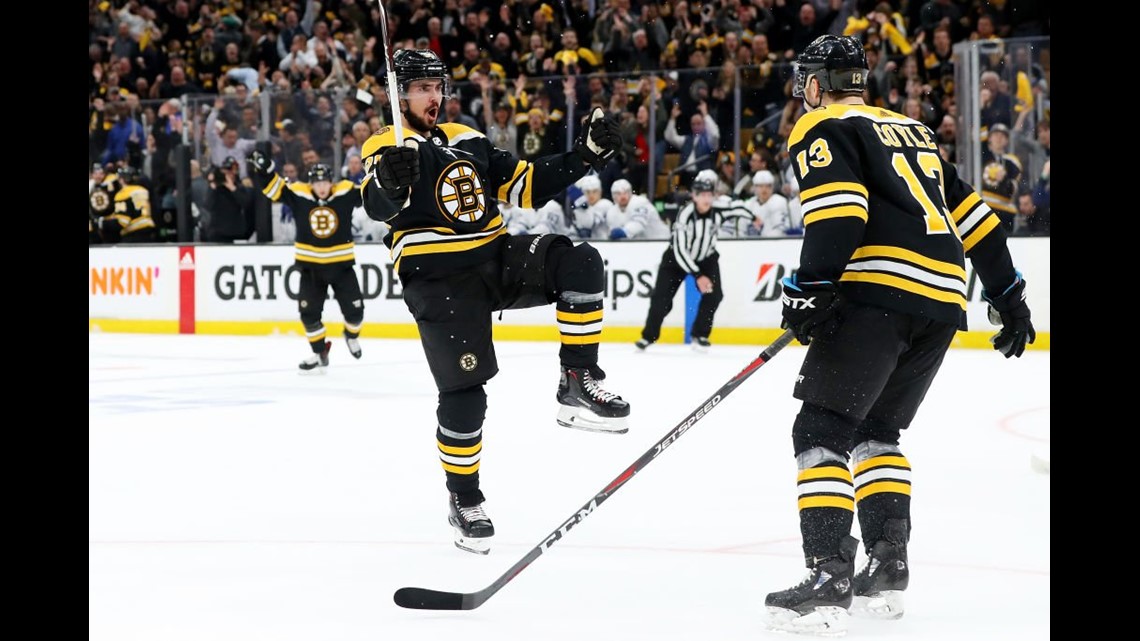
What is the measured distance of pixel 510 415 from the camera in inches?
273

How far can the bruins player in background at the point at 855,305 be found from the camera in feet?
9.69

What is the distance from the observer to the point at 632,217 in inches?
454

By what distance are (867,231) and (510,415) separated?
4013 millimetres

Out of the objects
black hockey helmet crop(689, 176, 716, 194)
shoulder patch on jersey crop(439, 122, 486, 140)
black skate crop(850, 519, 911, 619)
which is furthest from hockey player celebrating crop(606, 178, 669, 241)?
black skate crop(850, 519, 911, 619)

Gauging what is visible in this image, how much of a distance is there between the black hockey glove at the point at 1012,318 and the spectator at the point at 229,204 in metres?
10.3

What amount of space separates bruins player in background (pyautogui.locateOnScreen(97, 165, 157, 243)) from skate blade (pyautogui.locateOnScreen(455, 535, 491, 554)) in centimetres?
1046

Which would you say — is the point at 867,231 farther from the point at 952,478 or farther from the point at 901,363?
the point at 952,478

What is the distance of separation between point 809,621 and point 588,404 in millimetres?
1048

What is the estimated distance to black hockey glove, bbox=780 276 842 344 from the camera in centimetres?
295

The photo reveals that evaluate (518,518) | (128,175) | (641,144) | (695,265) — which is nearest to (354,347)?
(695,265)

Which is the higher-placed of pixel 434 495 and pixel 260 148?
pixel 260 148

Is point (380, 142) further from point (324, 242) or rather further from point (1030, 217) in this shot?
point (1030, 217)
